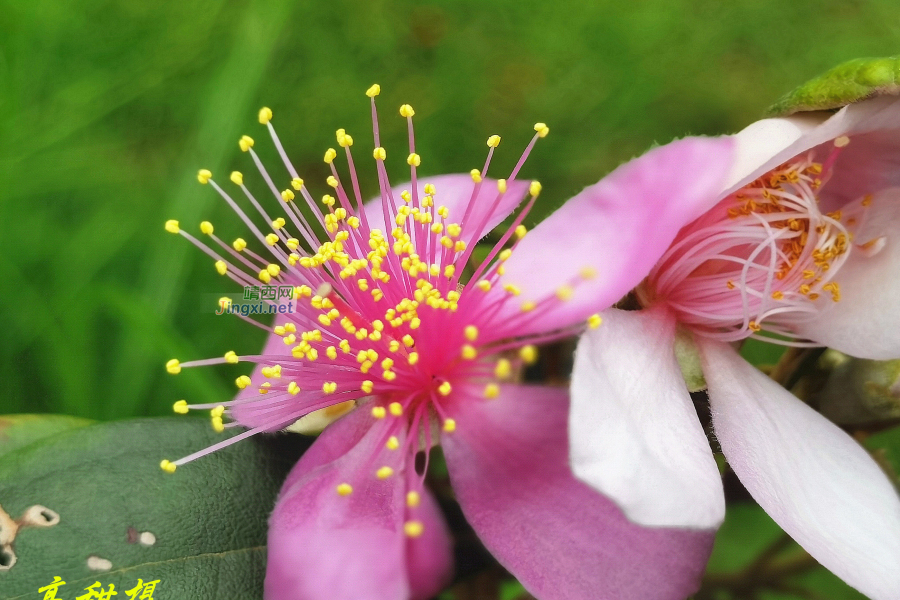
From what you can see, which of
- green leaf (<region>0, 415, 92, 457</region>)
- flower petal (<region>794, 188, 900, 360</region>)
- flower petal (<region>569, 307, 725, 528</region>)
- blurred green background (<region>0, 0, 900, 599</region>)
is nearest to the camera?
flower petal (<region>569, 307, 725, 528</region>)

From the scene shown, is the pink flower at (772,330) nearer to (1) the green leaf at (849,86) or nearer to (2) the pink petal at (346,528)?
(1) the green leaf at (849,86)

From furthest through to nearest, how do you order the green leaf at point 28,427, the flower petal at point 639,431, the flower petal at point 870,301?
the green leaf at point 28,427, the flower petal at point 870,301, the flower petal at point 639,431

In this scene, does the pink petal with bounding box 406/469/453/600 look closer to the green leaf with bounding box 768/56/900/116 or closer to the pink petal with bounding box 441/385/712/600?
the pink petal with bounding box 441/385/712/600

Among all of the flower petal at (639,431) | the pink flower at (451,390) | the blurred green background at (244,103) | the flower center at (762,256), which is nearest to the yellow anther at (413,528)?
the pink flower at (451,390)

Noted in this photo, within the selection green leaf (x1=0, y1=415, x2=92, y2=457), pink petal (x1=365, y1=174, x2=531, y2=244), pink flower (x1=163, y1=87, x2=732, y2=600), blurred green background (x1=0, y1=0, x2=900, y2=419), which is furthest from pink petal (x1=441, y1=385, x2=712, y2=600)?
blurred green background (x1=0, y1=0, x2=900, y2=419)

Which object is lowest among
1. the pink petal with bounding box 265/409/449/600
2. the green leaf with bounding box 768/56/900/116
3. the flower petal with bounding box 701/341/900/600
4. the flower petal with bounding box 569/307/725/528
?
the flower petal with bounding box 701/341/900/600

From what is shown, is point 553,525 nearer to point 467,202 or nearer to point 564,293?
point 564,293

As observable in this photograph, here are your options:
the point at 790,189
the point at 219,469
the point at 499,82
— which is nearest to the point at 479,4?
the point at 499,82

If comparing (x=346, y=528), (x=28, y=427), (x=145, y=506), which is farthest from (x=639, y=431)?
(x=28, y=427)
